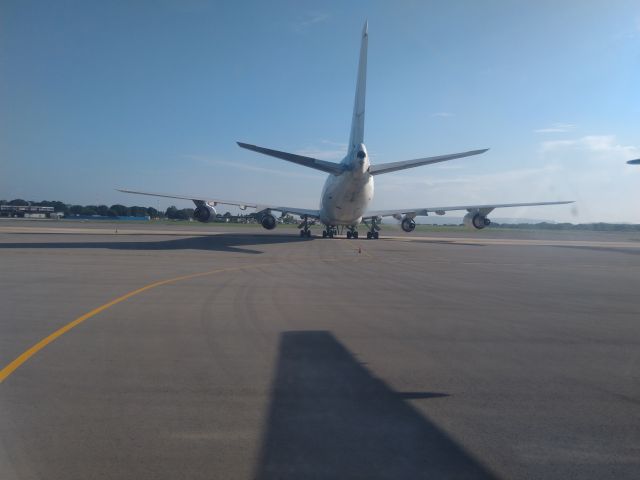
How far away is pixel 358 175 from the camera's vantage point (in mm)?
31188

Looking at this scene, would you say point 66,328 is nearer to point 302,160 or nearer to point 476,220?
point 302,160

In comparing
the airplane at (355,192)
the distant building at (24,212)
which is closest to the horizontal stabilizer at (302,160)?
the airplane at (355,192)

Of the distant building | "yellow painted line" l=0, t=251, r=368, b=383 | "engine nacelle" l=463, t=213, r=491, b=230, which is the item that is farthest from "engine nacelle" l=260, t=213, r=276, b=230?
the distant building

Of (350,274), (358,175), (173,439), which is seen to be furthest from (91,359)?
(358,175)

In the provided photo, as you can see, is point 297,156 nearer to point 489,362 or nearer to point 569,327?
point 569,327

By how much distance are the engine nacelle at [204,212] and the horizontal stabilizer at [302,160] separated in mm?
9332

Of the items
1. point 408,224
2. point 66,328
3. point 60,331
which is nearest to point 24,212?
point 408,224

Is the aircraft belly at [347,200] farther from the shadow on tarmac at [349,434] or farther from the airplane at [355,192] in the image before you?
the shadow on tarmac at [349,434]

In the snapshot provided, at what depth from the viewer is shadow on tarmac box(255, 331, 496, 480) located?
3941 millimetres

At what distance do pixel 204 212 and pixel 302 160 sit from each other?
11199 millimetres

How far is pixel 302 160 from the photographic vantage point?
25859mm

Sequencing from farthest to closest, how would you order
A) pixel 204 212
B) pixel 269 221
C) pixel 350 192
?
pixel 269 221 → pixel 204 212 → pixel 350 192

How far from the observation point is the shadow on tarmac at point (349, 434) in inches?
155

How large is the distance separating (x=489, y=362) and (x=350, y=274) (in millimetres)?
10057
